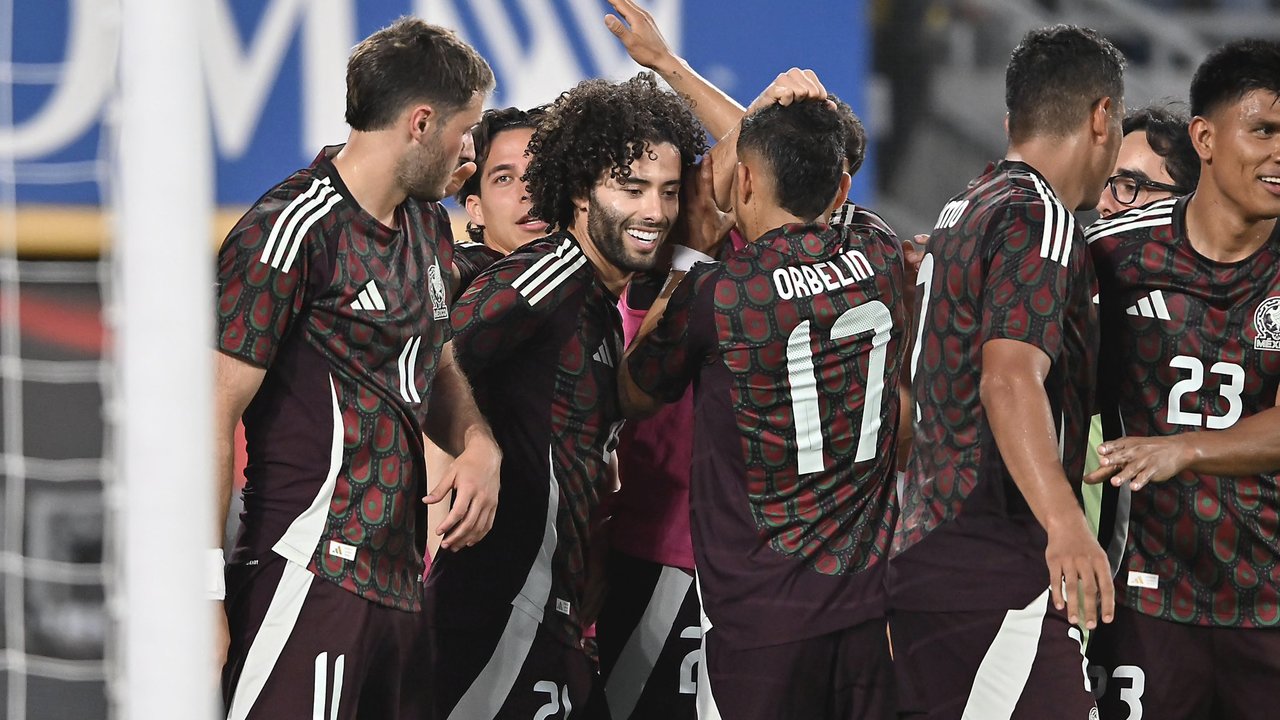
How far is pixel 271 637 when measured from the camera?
3.04m

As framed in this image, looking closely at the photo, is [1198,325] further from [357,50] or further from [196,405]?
[196,405]

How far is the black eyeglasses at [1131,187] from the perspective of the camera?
4.63 m

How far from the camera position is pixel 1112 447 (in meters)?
2.94

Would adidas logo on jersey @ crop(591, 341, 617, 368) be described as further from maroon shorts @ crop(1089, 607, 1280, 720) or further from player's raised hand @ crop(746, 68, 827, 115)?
maroon shorts @ crop(1089, 607, 1280, 720)

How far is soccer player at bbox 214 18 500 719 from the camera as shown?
3.02 meters

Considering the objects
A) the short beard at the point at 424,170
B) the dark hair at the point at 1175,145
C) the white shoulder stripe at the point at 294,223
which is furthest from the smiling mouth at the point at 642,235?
the dark hair at the point at 1175,145

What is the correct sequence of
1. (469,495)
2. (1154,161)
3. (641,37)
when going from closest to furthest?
1. (469,495)
2. (641,37)
3. (1154,161)

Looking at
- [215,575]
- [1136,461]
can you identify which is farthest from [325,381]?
[1136,461]

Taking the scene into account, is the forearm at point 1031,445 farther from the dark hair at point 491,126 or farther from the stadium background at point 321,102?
the stadium background at point 321,102

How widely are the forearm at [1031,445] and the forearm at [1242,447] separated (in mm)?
397

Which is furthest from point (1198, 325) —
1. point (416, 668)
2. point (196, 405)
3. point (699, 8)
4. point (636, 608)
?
point (699, 8)

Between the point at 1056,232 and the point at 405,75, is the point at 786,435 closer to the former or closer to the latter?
the point at 1056,232

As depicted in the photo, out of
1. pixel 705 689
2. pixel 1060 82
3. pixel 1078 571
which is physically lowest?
pixel 705 689

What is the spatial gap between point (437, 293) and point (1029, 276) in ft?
4.28
